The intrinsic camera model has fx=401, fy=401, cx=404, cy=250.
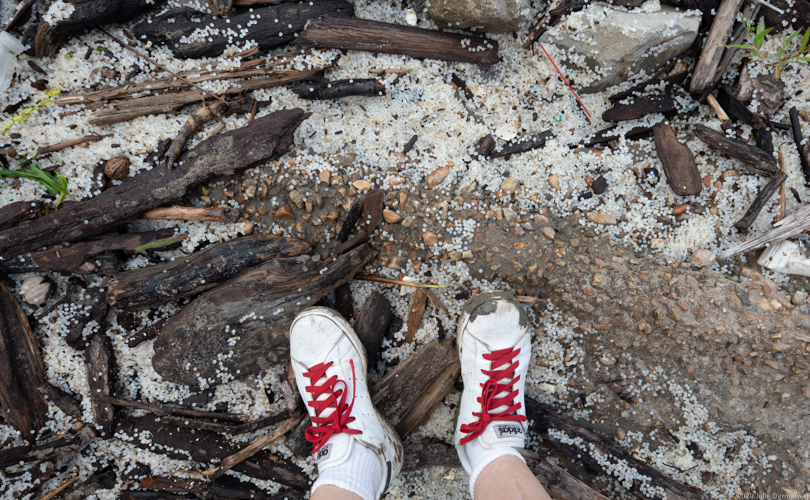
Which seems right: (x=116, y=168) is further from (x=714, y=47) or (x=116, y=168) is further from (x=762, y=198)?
(x=762, y=198)

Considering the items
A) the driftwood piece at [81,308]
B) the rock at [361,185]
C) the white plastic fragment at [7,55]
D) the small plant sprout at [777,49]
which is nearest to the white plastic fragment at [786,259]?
the small plant sprout at [777,49]

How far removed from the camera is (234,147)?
2.50 m

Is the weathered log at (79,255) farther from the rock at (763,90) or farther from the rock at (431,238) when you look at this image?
the rock at (763,90)

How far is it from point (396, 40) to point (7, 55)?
250cm

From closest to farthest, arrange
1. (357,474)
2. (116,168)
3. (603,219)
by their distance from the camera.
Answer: (357,474) < (116,168) < (603,219)

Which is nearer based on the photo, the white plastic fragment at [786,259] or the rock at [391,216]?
the white plastic fragment at [786,259]

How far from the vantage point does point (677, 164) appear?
8.63ft

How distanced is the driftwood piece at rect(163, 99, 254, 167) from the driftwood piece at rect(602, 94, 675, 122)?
2.47 m

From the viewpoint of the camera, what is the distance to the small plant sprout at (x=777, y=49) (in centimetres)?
242

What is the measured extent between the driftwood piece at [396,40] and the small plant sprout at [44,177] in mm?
1774

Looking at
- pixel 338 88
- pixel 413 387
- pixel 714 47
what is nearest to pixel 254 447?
pixel 413 387

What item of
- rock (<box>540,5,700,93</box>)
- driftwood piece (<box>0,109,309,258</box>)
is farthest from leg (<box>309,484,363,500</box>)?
rock (<box>540,5,700,93</box>)

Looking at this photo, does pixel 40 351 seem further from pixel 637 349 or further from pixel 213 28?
pixel 637 349

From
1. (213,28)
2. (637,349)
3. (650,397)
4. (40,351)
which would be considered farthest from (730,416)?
(40,351)
